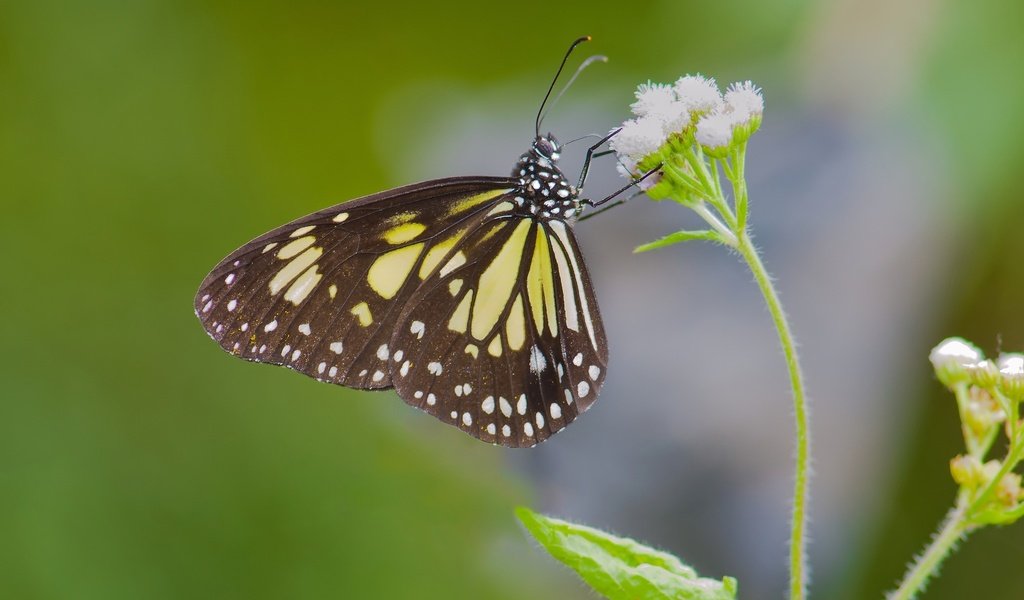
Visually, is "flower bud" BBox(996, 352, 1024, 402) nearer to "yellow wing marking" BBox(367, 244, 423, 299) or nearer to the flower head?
the flower head

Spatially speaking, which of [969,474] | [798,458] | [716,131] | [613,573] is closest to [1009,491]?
[969,474]

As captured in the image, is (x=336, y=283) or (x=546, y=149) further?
(x=546, y=149)

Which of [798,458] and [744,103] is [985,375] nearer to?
[798,458]

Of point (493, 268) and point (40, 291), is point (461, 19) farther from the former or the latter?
point (493, 268)

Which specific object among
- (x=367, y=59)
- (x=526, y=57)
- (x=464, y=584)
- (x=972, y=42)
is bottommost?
(x=464, y=584)

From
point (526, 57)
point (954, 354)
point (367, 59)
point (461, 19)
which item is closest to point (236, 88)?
point (367, 59)

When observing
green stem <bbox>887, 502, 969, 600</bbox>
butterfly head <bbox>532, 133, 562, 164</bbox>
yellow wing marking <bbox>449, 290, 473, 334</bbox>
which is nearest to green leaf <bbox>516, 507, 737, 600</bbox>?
green stem <bbox>887, 502, 969, 600</bbox>

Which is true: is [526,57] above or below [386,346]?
above
